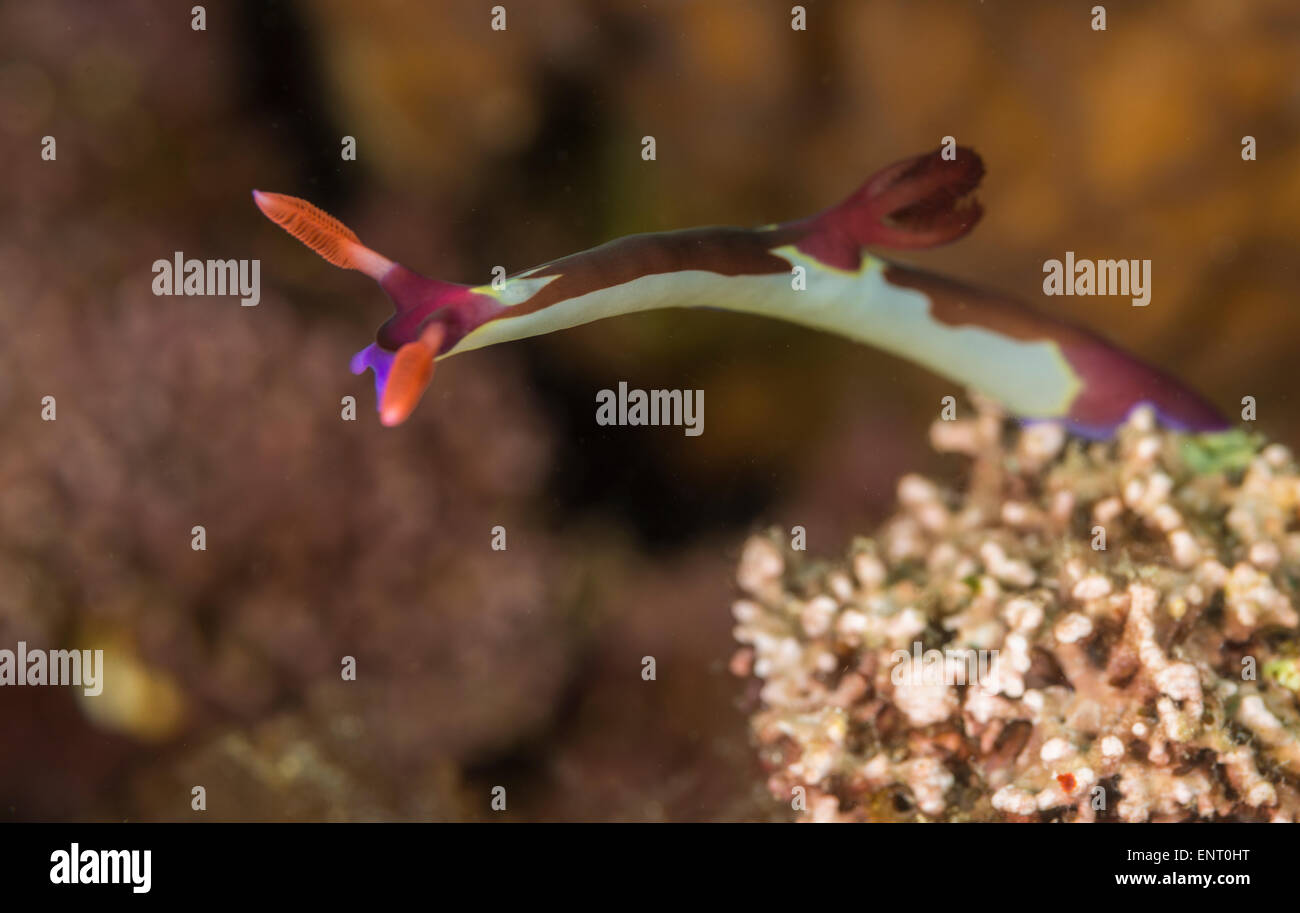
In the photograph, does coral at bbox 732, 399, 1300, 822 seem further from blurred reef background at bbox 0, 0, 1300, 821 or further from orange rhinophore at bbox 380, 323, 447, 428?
orange rhinophore at bbox 380, 323, 447, 428

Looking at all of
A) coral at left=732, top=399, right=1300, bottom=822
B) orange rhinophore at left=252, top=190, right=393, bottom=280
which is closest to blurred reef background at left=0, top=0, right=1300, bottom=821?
coral at left=732, top=399, right=1300, bottom=822

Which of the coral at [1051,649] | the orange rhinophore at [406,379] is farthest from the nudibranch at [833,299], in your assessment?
the coral at [1051,649]

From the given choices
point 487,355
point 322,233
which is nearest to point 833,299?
point 487,355

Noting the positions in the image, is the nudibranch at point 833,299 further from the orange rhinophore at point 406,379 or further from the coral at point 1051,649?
the coral at point 1051,649

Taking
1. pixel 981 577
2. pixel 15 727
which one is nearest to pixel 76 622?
pixel 15 727

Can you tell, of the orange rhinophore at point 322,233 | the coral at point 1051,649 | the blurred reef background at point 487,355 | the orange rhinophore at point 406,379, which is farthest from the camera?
the blurred reef background at point 487,355

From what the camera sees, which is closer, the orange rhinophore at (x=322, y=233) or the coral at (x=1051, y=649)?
the orange rhinophore at (x=322, y=233)

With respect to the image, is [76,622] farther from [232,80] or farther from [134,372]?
[232,80]

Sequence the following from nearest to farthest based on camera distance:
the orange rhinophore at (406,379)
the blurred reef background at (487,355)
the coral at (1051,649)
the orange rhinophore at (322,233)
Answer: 1. the orange rhinophore at (406,379)
2. the orange rhinophore at (322,233)
3. the coral at (1051,649)
4. the blurred reef background at (487,355)
